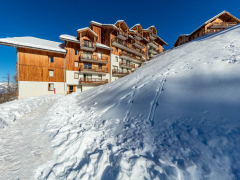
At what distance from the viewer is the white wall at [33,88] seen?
1422cm

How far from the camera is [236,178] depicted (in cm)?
118

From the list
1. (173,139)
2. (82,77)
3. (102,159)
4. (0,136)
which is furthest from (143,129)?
(82,77)

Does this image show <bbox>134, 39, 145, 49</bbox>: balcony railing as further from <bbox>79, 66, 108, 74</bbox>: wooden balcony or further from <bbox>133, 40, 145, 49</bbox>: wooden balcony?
<bbox>79, 66, 108, 74</bbox>: wooden balcony

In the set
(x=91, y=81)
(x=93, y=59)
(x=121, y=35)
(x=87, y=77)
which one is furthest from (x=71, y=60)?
(x=121, y=35)

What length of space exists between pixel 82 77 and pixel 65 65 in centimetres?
355

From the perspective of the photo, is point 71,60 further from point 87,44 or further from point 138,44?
point 138,44

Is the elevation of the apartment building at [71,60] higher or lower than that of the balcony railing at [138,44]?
lower

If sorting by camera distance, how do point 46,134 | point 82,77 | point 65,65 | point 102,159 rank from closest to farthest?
point 102,159
point 46,134
point 65,65
point 82,77

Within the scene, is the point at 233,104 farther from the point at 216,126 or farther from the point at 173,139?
the point at 173,139

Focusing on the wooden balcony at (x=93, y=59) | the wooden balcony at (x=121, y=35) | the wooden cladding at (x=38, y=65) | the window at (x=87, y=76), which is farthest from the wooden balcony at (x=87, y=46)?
the wooden balcony at (x=121, y=35)

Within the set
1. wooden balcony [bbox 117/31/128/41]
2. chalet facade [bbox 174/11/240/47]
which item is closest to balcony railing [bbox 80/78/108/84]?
wooden balcony [bbox 117/31/128/41]

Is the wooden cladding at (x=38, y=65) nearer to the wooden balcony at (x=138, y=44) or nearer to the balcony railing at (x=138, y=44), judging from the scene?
the wooden balcony at (x=138, y=44)

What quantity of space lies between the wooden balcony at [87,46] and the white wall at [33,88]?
818cm

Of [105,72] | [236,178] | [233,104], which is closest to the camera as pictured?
[236,178]
